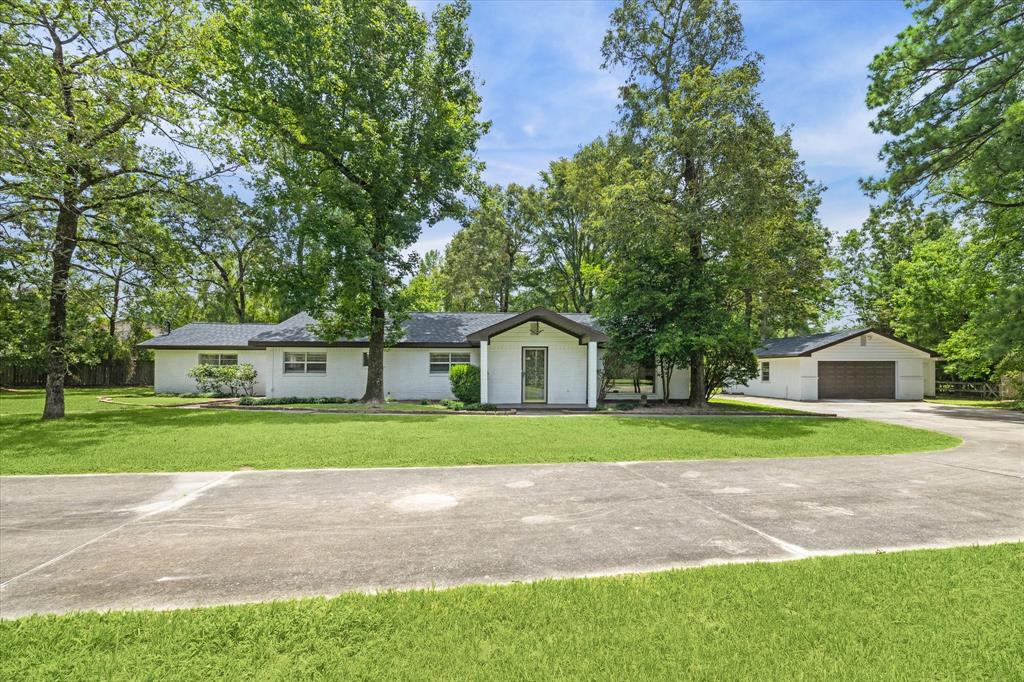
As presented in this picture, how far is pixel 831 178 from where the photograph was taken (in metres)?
29.6

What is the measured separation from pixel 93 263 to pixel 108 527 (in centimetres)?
1350

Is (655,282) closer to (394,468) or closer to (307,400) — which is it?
(394,468)

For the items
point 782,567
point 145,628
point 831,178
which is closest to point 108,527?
point 145,628

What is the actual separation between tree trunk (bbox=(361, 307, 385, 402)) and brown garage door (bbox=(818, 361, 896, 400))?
23.6 m

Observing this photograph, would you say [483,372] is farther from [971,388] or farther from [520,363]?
[971,388]

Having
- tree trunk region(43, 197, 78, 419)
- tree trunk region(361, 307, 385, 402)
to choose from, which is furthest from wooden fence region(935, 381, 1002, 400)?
tree trunk region(43, 197, 78, 419)

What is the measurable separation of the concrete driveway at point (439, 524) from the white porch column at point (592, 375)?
30.8 ft

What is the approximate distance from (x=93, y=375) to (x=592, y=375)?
32.3m

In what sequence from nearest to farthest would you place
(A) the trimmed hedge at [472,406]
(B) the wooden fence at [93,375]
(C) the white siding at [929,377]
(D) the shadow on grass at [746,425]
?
1. (D) the shadow on grass at [746,425]
2. (A) the trimmed hedge at [472,406]
3. (C) the white siding at [929,377]
4. (B) the wooden fence at [93,375]

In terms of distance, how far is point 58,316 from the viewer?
45.3 ft

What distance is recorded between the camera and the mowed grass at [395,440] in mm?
8422

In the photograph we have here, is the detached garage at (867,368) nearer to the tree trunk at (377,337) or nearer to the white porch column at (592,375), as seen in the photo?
the white porch column at (592,375)

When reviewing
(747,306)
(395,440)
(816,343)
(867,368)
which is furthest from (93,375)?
Answer: (867,368)

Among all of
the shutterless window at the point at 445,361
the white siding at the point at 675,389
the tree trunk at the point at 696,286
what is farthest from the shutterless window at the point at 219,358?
the tree trunk at the point at 696,286
